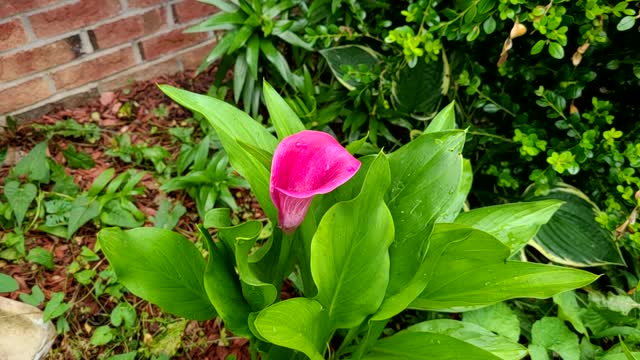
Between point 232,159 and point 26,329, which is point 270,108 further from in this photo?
point 26,329

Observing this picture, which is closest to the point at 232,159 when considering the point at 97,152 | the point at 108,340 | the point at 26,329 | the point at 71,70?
the point at 108,340

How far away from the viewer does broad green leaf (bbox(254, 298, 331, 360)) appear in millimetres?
808

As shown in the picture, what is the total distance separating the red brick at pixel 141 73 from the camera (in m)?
1.88

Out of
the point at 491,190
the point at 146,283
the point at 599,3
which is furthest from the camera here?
the point at 491,190

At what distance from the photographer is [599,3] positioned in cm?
120

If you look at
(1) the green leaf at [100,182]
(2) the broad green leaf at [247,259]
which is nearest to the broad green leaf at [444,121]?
(2) the broad green leaf at [247,259]

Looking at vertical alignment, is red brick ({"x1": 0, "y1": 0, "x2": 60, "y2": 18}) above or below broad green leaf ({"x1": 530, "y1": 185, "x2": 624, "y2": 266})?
above

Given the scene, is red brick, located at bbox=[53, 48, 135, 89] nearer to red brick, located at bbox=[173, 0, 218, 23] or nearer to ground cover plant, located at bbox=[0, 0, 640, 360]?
ground cover plant, located at bbox=[0, 0, 640, 360]

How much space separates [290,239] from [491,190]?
0.91 m


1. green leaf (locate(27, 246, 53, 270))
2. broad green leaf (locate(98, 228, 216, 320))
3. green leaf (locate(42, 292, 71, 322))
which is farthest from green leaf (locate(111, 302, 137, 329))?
broad green leaf (locate(98, 228, 216, 320))

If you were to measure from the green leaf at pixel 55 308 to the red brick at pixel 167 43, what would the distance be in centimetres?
99

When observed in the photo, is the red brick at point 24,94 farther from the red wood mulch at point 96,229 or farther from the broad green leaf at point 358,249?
the broad green leaf at point 358,249

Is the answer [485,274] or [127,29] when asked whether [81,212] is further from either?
[485,274]

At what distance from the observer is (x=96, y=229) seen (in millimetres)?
1497
